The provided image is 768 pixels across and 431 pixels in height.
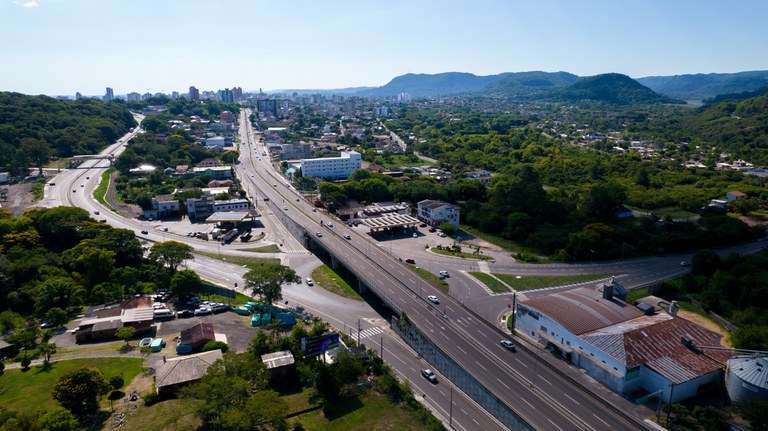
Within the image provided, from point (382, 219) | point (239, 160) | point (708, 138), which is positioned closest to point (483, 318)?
point (382, 219)

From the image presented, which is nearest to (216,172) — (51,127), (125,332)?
(51,127)

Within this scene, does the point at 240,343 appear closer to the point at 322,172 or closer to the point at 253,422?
the point at 253,422

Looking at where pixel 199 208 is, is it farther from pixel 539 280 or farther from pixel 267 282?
pixel 539 280

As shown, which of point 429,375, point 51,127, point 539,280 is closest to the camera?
point 429,375

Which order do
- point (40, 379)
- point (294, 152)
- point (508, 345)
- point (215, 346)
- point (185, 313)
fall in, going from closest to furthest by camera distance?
point (40, 379) < point (215, 346) < point (508, 345) < point (185, 313) < point (294, 152)

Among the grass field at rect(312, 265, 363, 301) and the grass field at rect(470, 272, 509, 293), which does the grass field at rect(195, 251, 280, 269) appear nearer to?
the grass field at rect(312, 265, 363, 301)

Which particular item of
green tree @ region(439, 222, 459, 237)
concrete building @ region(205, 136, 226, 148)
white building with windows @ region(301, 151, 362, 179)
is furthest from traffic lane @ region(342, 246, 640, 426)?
concrete building @ region(205, 136, 226, 148)
